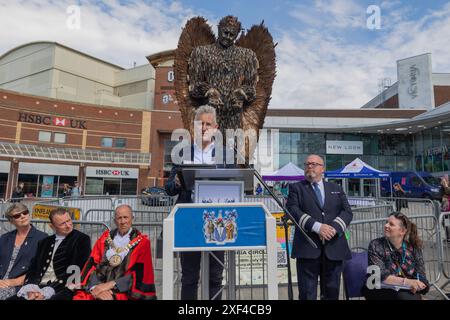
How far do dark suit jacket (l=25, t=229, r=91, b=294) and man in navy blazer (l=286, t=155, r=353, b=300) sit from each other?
2.16 meters

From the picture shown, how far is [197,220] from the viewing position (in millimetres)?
2012

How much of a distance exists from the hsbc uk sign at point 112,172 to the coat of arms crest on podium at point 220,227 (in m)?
28.7

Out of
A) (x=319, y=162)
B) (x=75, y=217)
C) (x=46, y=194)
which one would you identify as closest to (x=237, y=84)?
(x=319, y=162)

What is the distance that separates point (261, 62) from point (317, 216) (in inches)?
92.2

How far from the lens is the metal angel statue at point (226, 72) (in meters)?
3.89

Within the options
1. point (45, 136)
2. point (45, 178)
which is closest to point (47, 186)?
point (45, 178)

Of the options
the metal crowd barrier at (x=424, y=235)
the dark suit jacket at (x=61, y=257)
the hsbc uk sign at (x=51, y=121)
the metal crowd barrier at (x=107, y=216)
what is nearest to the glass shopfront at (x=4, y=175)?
the hsbc uk sign at (x=51, y=121)

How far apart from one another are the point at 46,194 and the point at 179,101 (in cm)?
2709

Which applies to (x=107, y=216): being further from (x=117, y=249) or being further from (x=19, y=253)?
(x=117, y=249)

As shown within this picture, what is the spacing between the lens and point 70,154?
2719 centimetres

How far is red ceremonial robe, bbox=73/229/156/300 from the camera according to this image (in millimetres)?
2629

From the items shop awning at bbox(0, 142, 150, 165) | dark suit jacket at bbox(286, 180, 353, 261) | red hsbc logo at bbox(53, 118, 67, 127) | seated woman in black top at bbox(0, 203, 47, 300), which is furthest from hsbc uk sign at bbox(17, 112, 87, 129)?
dark suit jacket at bbox(286, 180, 353, 261)

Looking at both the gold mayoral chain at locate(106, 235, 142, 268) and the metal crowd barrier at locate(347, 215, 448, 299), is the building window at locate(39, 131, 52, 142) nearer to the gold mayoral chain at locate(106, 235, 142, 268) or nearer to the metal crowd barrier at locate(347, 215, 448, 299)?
the metal crowd barrier at locate(347, 215, 448, 299)

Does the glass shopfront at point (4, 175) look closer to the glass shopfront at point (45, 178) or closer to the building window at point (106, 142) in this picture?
the glass shopfront at point (45, 178)
